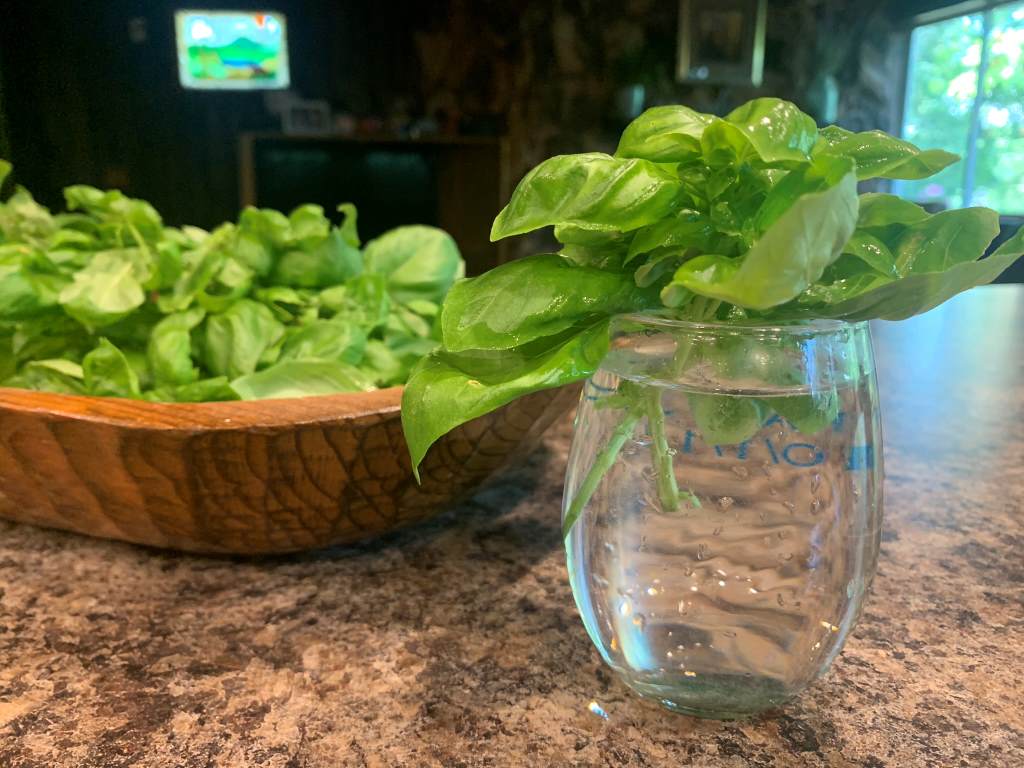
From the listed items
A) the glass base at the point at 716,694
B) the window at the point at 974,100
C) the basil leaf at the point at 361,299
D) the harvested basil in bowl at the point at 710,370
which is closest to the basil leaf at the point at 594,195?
the harvested basil in bowl at the point at 710,370

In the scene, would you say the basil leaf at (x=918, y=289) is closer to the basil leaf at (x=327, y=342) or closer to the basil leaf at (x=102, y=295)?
the basil leaf at (x=327, y=342)

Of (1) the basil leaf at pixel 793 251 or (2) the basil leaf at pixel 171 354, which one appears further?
(2) the basil leaf at pixel 171 354

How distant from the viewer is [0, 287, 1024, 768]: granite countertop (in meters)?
0.39

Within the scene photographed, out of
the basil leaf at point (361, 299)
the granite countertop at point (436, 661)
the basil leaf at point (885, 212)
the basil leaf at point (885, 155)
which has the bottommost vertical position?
the granite countertop at point (436, 661)

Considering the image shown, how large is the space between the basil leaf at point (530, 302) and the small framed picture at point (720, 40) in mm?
4181

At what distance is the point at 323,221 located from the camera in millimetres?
735

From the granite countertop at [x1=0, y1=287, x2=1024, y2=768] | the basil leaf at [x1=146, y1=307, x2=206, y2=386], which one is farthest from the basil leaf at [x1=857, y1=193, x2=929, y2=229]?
the basil leaf at [x1=146, y1=307, x2=206, y2=386]

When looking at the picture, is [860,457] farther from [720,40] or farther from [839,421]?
[720,40]

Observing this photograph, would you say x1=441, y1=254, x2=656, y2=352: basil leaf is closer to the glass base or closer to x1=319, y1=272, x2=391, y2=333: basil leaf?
the glass base

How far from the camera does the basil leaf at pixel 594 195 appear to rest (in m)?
0.31

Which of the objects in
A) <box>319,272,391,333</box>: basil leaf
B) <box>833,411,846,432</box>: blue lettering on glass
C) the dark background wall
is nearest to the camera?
<box>833,411,846,432</box>: blue lettering on glass

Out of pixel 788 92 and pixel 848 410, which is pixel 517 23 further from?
pixel 848 410

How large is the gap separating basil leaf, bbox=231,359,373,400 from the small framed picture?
399cm

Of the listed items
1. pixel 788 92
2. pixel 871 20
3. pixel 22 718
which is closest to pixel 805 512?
pixel 22 718
